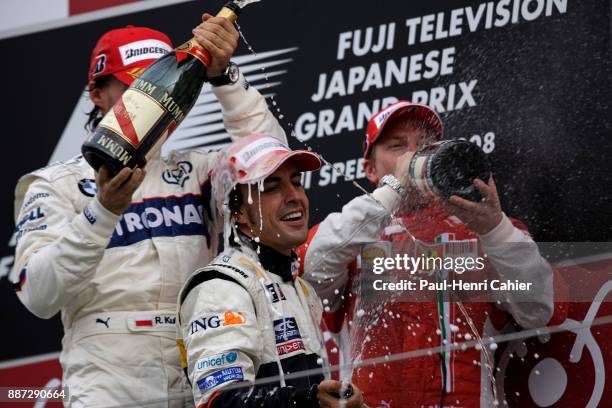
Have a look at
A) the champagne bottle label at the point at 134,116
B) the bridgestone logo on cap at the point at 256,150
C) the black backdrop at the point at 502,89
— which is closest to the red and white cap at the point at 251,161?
the bridgestone logo on cap at the point at 256,150

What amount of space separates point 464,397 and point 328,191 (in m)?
0.94

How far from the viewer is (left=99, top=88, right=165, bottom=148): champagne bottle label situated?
2.29 metres

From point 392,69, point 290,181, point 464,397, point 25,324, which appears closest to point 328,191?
point 392,69

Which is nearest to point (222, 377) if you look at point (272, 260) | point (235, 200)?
point (272, 260)

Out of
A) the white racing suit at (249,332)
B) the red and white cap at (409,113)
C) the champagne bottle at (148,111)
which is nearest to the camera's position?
the white racing suit at (249,332)

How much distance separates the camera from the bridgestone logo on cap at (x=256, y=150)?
2.49 metres

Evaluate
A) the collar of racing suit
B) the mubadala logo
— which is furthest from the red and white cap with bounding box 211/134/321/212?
the mubadala logo

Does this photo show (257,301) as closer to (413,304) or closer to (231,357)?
(231,357)

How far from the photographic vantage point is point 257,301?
91.0 inches

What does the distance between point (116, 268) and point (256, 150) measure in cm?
44

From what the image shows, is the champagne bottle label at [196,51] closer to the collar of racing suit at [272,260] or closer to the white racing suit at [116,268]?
the white racing suit at [116,268]

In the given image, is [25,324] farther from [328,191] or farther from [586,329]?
[586,329]

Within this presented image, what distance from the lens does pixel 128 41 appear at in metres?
2.76

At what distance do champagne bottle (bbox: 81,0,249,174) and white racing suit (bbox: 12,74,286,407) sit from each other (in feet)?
0.52
